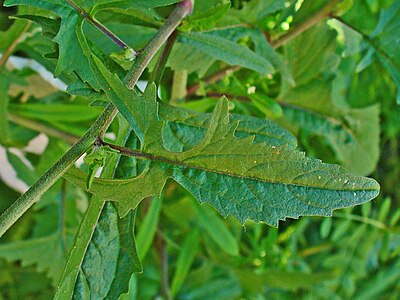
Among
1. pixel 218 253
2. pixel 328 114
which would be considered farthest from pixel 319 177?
pixel 218 253

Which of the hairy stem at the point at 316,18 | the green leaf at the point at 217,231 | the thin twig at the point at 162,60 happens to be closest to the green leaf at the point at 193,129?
the thin twig at the point at 162,60

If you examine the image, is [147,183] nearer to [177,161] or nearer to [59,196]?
[177,161]

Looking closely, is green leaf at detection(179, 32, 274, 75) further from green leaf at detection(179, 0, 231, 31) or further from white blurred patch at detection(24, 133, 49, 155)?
white blurred patch at detection(24, 133, 49, 155)

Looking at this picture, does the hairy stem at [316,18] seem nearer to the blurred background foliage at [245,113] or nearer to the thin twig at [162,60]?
the blurred background foliage at [245,113]

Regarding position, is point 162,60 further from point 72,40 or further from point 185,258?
point 185,258

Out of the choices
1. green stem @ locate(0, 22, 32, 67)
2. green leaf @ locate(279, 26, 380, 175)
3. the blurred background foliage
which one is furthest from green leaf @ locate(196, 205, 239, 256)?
green stem @ locate(0, 22, 32, 67)

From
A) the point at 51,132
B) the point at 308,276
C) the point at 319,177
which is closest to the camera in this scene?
the point at 319,177
